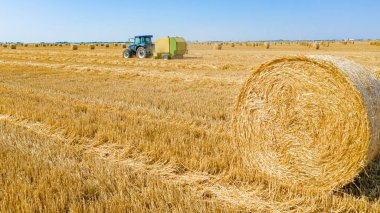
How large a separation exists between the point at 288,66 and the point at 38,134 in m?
4.49

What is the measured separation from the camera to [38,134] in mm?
6312

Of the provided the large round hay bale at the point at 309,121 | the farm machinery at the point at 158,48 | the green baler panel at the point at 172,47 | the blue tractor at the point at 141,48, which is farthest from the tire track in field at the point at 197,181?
the blue tractor at the point at 141,48

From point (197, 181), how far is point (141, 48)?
24044 millimetres

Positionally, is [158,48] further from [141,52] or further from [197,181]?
[197,181]

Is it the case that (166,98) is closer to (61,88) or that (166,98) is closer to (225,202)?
(61,88)

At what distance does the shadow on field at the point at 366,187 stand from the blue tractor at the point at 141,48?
23.7 m

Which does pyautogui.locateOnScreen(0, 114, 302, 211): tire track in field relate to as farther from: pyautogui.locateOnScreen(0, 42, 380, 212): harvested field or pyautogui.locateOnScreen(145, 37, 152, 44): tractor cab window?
pyautogui.locateOnScreen(145, 37, 152, 44): tractor cab window

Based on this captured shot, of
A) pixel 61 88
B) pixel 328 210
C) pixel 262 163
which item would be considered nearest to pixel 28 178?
pixel 262 163

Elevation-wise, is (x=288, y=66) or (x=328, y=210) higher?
(x=288, y=66)

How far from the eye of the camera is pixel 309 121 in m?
4.20

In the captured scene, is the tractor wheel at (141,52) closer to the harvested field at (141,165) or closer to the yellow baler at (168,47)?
the yellow baler at (168,47)

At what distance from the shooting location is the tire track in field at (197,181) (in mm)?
3791

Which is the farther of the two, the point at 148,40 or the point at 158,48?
the point at 148,40

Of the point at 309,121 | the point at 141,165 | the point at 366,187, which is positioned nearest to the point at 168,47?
the point at 141,165
